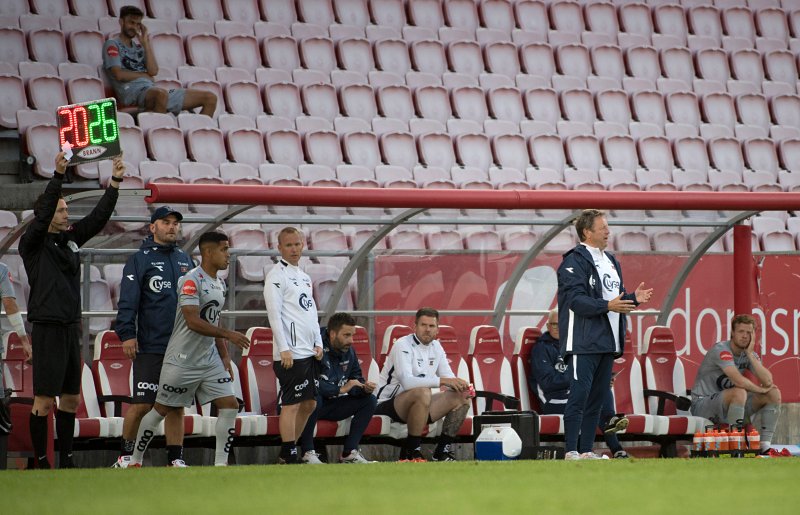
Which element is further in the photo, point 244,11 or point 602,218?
point 244,11

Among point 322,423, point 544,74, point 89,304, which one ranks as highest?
point 544,74

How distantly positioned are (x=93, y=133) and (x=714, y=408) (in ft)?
19.5

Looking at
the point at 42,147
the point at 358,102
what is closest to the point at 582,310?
the point at 42,147

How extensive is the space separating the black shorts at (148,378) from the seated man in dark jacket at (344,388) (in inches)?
64.0

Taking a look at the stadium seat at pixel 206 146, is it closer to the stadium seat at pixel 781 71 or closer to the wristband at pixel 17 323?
the wristband at pixel 17 323

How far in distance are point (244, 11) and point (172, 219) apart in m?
8.90

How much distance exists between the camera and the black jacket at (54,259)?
8641mm

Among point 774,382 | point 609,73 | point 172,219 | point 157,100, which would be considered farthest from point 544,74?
point 172,219

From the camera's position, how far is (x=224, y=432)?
936 centimetres

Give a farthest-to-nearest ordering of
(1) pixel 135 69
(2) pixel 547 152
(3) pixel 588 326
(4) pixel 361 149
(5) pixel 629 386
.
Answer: (2) pixel 547 152
(4) pixel 361 149
(1) pixel 135 69
(5) pixel 629 386
(3) pixel 588 326

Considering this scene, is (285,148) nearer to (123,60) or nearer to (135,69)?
(135,69)

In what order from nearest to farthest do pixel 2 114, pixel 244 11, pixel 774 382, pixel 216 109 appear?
pixel 774 382
pixel 2 114
pixel 216 109
pixel 244 11

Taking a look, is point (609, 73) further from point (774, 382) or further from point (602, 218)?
point (602, 218)

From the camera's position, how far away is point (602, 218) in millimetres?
9539
